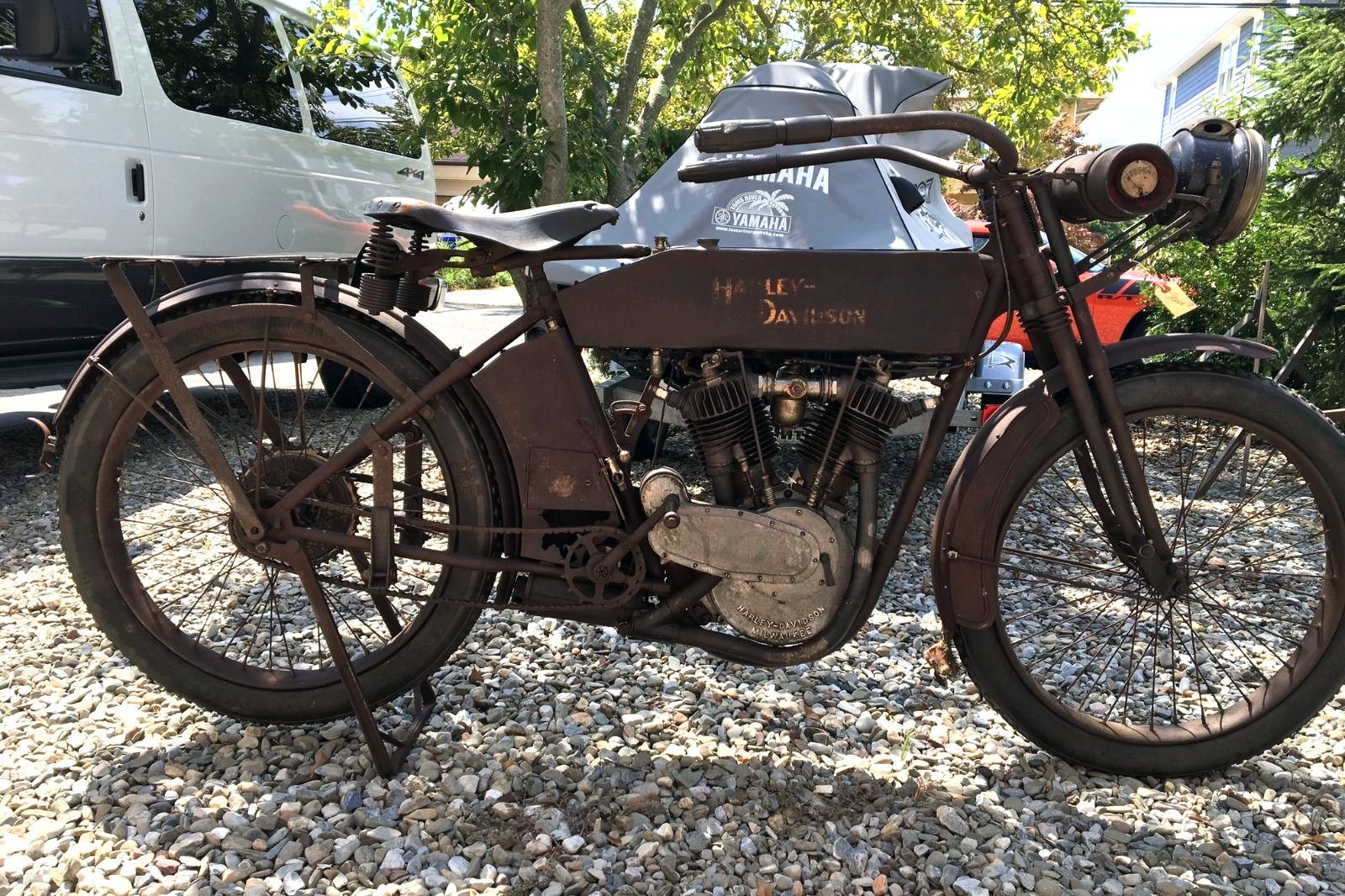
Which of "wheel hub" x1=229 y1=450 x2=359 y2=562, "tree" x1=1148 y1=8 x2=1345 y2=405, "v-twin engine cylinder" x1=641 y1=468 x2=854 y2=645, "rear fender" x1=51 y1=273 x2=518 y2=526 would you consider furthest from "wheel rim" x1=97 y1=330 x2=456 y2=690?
"tree" x1=1148 y1=8 x2=1345 y2=405

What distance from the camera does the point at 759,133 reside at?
1.96 meters

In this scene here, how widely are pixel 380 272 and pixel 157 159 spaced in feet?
10.8

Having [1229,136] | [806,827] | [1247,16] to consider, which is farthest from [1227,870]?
[1247,16]

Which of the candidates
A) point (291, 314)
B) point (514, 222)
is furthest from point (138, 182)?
point (514, 222)

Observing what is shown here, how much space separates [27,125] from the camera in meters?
4.24

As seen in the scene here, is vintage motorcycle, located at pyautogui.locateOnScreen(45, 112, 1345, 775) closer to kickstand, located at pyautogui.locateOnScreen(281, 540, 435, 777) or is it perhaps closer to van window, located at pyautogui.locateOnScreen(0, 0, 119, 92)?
kickstand, located at pyautogui.locateOnScreen(281, 540, 435, 777)

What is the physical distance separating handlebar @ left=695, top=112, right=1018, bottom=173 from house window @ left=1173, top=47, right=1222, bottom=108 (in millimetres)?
31643

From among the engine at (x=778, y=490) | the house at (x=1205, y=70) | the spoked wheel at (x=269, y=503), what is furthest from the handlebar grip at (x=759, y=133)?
the house at (x=1205, y=70)

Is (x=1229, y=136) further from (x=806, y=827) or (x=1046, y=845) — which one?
(x=806, y=827)

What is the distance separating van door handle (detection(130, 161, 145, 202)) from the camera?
473 cm

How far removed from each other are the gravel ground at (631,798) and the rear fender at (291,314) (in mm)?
697

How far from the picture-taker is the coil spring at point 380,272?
90.7 inches

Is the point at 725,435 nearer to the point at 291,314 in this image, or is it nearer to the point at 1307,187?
the point at 291,314

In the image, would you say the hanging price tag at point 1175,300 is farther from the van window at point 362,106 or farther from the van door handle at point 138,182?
the van window at point 362,106
